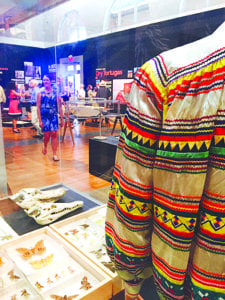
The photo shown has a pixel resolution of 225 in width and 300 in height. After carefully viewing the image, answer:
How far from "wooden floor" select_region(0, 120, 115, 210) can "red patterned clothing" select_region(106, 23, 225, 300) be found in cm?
236

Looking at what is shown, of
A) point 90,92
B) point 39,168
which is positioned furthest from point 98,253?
point 90,92

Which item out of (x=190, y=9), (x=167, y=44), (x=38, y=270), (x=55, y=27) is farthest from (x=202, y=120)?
(x=55, y=27)

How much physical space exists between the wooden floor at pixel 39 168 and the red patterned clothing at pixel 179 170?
2.36 m

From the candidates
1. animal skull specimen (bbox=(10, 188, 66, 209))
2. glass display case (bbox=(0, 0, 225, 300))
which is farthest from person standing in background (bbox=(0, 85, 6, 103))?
animal skull specimen (bbox=(10, 188, 66, 209))

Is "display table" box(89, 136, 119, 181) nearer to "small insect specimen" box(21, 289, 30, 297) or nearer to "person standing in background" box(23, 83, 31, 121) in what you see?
"person standing in background" box(23, 83, 31, 121)

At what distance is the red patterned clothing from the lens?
1.70ft

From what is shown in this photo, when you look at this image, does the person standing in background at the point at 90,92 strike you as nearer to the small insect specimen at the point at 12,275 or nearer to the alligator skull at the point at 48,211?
the alligator skull at the point at 48,211

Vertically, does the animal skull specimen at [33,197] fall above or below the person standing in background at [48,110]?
below

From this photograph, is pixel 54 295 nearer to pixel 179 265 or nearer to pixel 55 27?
pixel 179 265

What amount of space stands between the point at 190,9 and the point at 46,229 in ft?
7.76

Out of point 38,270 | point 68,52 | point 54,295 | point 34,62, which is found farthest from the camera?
point 68,52

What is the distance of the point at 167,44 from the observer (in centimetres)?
258

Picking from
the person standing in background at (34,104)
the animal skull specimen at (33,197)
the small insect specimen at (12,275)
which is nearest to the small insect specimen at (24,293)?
the small insect specimen at (12,275)

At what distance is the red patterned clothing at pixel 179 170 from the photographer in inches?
20.4
